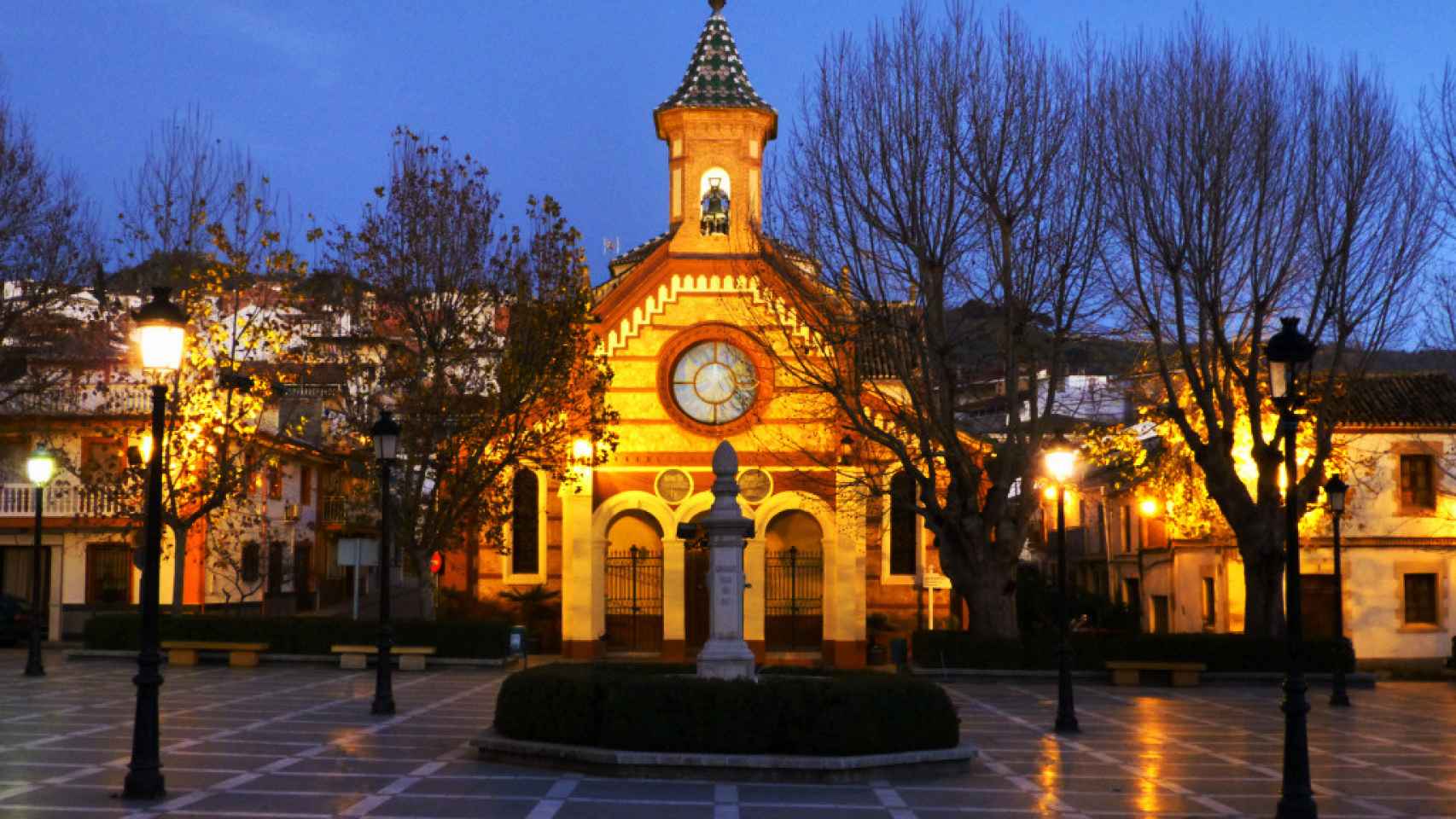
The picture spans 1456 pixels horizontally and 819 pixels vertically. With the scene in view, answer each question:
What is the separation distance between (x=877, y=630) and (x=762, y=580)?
323 cm

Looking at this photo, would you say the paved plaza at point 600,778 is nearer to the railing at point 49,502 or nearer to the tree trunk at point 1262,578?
the tree trunk at point 1262,578

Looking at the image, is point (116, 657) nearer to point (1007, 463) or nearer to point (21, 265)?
point (21, 265)

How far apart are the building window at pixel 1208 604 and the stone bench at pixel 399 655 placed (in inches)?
902

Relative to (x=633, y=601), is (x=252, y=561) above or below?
above

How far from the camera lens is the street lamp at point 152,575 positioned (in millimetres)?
13039

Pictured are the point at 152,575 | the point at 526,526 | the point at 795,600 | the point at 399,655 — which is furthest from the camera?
the point at 526,526

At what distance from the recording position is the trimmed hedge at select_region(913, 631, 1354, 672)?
29469mm

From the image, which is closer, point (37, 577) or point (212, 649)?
point (37, 577)

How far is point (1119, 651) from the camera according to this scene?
99.2ft

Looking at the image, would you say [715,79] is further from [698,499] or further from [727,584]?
[727,584]

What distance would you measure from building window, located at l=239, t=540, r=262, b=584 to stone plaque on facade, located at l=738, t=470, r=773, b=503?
51.0 ft

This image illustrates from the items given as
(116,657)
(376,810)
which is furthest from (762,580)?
(376,810)

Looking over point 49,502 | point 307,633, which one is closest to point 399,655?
point 307,633

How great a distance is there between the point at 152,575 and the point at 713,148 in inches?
1084
